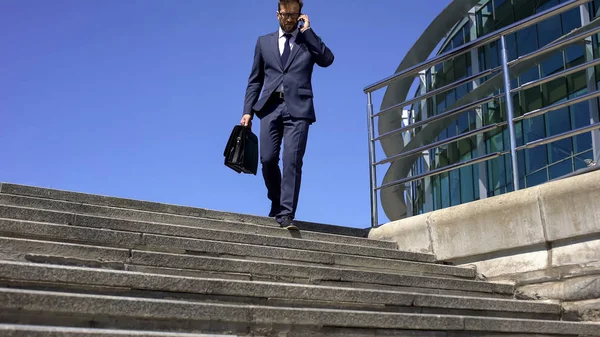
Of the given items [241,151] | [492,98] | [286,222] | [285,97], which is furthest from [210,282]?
[492,98]

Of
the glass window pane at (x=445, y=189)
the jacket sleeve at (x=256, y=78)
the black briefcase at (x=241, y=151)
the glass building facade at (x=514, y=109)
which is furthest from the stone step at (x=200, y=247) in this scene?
the glass window pane at (x=445, y=189)

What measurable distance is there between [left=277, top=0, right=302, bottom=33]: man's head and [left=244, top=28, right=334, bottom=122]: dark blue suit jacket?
11 centimetres

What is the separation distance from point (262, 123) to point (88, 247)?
2.55 metres

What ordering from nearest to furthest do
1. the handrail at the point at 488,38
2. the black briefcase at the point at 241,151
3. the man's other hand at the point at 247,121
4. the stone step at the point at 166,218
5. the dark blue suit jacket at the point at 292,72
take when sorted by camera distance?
the stone step at the point at 166,218 → the handrail at the point at 488,38 → the black briefcase at the point at 241,151 → the dark blue suit jacket at the point at 292,72 → the man's other hand at the point at 247,121

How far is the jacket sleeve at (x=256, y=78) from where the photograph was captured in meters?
6.61

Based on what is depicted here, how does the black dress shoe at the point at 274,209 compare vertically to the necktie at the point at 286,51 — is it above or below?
below

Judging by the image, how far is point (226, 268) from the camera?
4410 millimetres

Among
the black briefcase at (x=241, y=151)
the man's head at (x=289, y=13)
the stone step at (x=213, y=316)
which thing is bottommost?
the stone step at (x=213, y=316)

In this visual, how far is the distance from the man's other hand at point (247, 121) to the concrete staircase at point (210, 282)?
0.86 m

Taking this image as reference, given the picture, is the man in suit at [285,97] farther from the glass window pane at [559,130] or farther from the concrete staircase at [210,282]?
the glass window pane at [559,130]

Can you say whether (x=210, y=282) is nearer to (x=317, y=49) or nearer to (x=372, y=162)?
(x=317, y=49)

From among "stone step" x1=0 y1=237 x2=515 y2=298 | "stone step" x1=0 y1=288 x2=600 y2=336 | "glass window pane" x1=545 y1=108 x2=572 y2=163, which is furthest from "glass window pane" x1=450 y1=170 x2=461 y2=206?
"stone step" x1=0 y1=288 x2=600 y2=336

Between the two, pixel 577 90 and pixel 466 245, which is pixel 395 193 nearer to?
pixel 577 90

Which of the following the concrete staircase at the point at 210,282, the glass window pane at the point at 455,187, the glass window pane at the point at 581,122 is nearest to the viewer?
the concrete staircase at the point at 210,282
